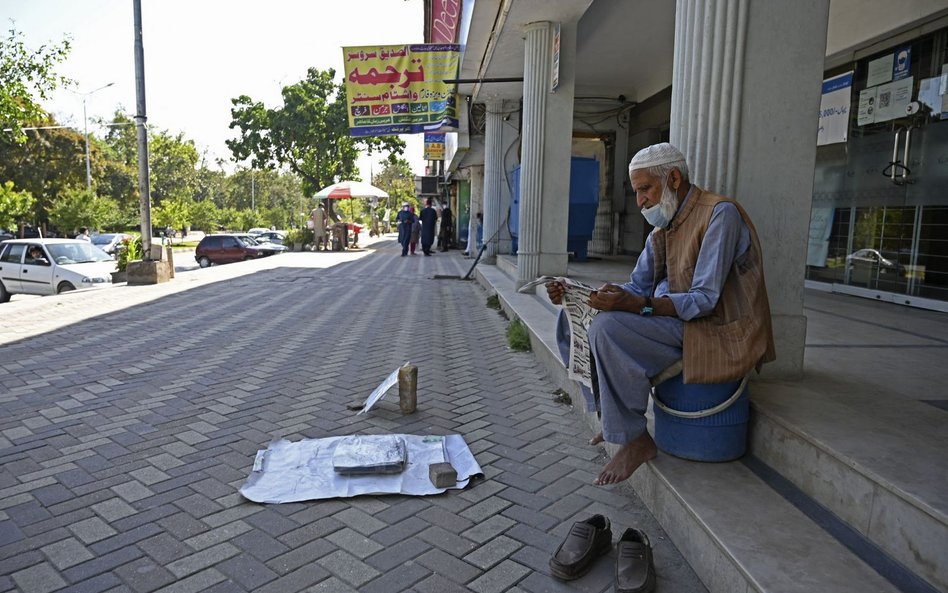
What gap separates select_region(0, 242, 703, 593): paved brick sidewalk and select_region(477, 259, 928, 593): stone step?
4.9 inches

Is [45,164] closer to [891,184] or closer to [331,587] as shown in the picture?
[891,184]

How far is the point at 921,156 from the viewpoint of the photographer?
6.33m

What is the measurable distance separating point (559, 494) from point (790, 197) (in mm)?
2031

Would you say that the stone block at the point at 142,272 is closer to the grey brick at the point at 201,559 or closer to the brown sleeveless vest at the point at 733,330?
the grey brick at the point at 201,559

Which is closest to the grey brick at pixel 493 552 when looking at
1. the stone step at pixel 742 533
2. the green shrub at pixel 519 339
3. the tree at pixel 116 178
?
the stone step at pixel 742 533

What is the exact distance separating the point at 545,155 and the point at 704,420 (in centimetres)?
621

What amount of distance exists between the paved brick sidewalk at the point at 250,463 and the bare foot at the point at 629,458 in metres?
0.25

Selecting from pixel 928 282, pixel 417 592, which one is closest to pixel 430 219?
pixel 928 282

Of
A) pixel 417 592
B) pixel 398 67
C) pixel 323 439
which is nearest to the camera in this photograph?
pixel 417 592

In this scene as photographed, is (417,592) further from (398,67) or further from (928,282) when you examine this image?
(398,67)

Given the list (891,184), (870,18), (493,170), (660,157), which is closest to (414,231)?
(493,170)

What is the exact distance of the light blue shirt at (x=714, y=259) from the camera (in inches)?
100.0

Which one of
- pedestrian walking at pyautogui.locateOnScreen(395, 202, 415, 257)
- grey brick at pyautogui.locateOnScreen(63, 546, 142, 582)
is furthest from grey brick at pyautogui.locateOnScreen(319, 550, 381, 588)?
pedestrian walking at pyautogui.locateOnScreen(395, 202, 415, 257)

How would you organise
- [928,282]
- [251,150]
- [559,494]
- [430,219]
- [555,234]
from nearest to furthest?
[559,494] < [928,282] < [555,234] < [430,219] < [251,150]
